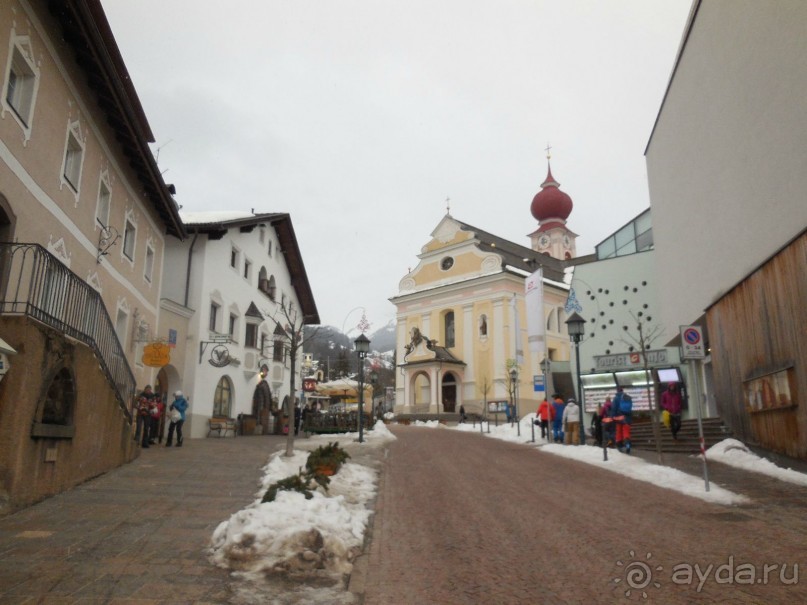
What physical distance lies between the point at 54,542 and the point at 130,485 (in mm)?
3584

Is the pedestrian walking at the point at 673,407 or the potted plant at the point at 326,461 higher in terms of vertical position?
the pedestrian walking at the point at 673,407

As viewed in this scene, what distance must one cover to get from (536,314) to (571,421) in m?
8.25

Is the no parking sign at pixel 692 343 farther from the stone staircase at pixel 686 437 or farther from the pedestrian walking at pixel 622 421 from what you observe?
the stone staircase at pixel 686 437

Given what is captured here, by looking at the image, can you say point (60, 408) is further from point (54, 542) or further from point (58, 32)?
point (58, 32)

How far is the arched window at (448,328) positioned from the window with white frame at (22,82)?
47.4 meters

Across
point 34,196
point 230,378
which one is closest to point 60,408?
point 34,196

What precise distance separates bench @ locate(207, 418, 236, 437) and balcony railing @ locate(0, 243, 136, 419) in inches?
493

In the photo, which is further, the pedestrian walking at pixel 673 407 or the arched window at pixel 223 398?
the arched window at pixel 223 398

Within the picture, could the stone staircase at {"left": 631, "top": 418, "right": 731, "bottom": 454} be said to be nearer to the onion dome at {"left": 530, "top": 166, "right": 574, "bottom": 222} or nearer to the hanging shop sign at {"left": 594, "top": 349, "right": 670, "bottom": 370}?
the hanging shop sign at {"left": 594, "top": 349, "right": 670, "bottom": 370}

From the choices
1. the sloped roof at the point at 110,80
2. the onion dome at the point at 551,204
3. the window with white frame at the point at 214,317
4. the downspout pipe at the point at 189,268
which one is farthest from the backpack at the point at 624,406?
the onion dome at the point at 551,204

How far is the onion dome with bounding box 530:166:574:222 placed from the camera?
7681cm

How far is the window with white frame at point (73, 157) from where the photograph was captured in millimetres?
12420

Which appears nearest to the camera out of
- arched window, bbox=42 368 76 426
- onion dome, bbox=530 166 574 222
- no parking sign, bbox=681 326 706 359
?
arched window, bbox=42 368 76 426

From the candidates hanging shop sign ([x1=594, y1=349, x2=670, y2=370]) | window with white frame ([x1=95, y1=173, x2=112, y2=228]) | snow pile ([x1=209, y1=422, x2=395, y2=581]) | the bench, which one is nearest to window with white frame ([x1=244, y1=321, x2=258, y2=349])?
the bench
